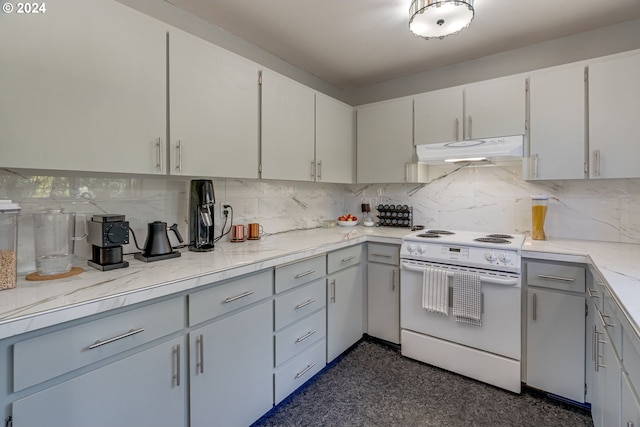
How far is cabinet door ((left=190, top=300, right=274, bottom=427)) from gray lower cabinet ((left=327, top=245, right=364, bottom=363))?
0.63m

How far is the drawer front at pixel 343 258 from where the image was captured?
230 cm

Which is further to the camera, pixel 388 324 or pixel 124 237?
pixel 388 324

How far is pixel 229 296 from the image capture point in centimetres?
155

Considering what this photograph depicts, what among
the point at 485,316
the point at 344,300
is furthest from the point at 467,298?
the point at 344,300

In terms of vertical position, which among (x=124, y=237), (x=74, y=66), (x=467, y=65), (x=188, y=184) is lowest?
(x=124, y=237)

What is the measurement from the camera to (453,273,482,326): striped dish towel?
2107mm

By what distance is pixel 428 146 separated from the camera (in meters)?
2.67

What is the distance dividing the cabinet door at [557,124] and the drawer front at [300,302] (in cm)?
175

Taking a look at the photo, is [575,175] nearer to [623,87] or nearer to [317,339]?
[623,87]

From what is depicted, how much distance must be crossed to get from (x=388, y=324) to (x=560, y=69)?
2.25 m

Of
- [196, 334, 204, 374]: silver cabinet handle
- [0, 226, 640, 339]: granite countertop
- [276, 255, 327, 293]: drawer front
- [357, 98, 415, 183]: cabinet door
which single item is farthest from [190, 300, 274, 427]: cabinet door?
[357, 98, 415, 183]: cabinet door

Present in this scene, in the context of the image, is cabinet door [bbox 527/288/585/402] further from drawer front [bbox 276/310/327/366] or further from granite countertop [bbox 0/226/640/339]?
drawer front [bbox 276/310/327/366]

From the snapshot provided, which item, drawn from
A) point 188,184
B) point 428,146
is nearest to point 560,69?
point 428,146

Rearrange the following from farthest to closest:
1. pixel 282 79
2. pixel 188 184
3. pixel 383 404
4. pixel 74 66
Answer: pixel 282 79, pixel 188 184, pixel 383 404, pixel 74 66
